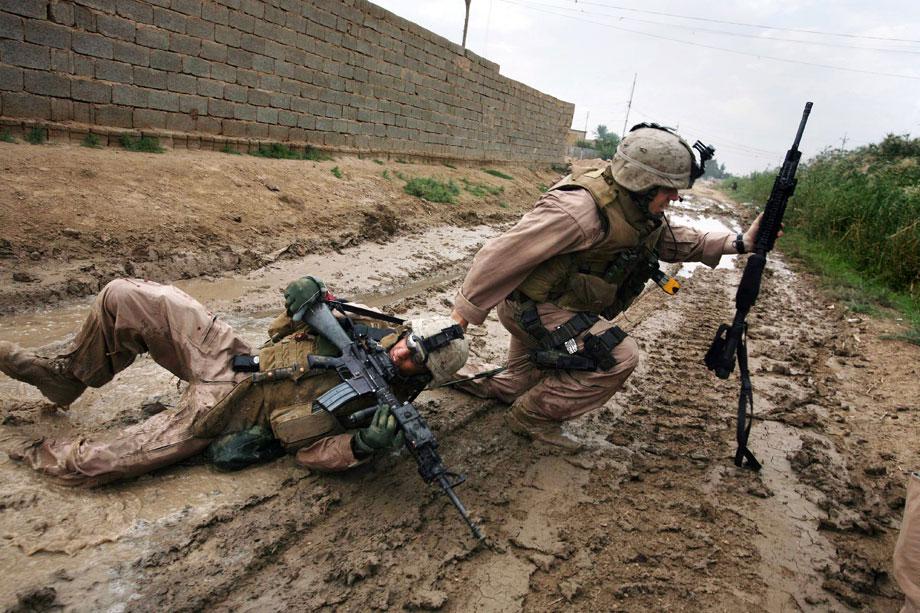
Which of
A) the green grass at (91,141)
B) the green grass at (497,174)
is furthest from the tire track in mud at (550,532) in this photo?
the green grass at (497,174)

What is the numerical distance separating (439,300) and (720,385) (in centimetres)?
258

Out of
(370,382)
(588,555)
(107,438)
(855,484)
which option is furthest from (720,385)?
(107,438)

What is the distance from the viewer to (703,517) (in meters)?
2.69

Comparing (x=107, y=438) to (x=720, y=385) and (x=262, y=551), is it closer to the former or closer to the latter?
(x=262, y=551)

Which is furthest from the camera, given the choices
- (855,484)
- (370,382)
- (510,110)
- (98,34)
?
(510,110)

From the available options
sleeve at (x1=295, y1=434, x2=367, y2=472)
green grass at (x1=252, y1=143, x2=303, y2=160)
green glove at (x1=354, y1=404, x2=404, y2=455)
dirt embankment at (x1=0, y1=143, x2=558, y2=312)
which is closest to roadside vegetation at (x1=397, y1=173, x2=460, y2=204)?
dirt embankment at (x1=0, y1=143, x2=558, y2=312)

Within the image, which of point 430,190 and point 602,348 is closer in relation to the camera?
point 602,348

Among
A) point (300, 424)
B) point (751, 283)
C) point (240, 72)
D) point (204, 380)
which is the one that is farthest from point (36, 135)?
point (751, 283)

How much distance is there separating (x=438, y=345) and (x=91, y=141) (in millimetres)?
5556

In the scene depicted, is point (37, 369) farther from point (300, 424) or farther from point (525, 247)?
point (525, 247)

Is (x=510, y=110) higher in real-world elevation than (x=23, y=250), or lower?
higher

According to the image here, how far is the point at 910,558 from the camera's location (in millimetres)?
1908

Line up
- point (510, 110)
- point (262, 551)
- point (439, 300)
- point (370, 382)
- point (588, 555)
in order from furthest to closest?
point (510, 110) < point (439, 300) < point (370, 382) < point (588, 555) < point (262, 551)

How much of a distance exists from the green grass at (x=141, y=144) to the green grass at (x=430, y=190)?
12.9 ft
